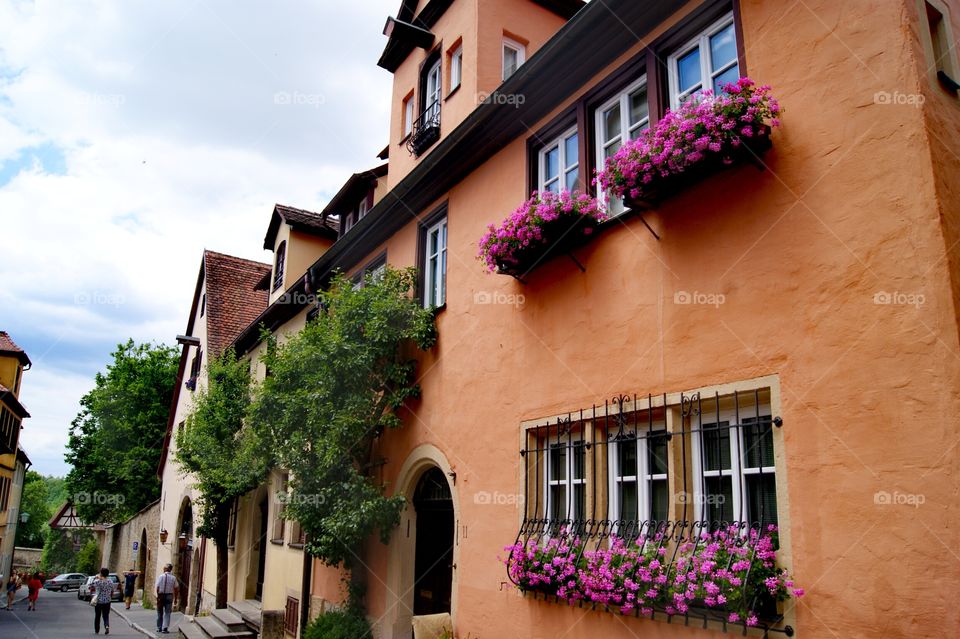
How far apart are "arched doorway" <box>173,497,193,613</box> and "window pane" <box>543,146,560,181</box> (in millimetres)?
21249

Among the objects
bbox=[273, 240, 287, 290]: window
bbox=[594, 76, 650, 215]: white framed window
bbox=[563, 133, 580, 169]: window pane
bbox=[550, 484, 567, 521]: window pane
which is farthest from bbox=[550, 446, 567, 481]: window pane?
bbox=[273, 240, 287, 290]: window

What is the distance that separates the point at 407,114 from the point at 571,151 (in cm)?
634

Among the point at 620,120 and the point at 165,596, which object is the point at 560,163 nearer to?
the point at 620,120

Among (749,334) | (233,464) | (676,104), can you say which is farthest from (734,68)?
(233,464)

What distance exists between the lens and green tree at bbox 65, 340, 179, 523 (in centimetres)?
3828

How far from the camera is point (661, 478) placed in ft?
21.1

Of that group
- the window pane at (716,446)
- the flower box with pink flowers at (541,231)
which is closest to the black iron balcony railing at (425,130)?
the flower box with pink flowers at (541,231)

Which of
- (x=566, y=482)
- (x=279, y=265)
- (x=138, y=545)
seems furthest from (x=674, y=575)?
(x=138, y=545)

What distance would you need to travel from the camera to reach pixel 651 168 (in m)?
6.19

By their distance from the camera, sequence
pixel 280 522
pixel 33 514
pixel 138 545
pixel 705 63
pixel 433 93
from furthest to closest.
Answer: pixel 33 514 < pixel 138 545 < pixel 280 522 < pixel 433 93 < pixel 705 63

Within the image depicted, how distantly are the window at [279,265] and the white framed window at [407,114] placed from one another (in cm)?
752

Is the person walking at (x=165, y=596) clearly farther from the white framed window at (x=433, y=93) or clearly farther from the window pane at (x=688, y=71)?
the window pane at (x=688, y=71)

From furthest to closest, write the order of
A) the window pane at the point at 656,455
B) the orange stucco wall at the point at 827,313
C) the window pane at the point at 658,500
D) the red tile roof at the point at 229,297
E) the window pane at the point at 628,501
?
the red tile roof at the point at 229,297 < the window pane at the point at 628,501 < the window pane at the point at 656,455 < the window pane at the point at 658,500 < the orange stucco wall at the point at 827,313

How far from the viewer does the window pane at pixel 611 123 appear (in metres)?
7.81
